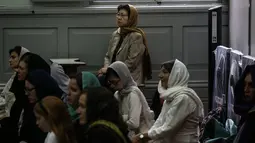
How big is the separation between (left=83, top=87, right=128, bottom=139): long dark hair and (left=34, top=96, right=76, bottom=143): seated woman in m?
0.25

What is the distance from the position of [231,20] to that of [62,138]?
6292 millimetres

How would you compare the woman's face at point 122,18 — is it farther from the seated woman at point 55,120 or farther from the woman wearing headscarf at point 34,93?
the seated woman at point 55,120

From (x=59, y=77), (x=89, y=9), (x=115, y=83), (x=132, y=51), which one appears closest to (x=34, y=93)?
(x=115, y=83)

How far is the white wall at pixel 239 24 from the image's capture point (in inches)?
367

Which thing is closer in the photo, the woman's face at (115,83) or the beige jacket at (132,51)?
the woman's face at (115,83)

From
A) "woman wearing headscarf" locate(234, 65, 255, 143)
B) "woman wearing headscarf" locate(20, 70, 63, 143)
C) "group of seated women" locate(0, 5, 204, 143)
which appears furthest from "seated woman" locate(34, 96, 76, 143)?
"woman wearing headscarf" locate(234, 65, 255, 143)

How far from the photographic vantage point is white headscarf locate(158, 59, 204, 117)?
21.4ft

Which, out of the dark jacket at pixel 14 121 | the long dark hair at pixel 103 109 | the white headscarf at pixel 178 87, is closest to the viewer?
the long dark hair at pixel 103 109

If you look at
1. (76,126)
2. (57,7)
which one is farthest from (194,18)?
(76,126)

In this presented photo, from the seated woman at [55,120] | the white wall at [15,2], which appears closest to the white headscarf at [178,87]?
the seated woman at [55,120]

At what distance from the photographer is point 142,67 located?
1009 centimetres

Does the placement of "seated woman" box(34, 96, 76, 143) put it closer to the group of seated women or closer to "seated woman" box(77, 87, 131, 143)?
the group of seated women

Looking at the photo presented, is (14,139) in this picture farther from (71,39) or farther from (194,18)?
(194,18)

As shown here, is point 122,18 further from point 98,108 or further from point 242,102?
point 98,108
